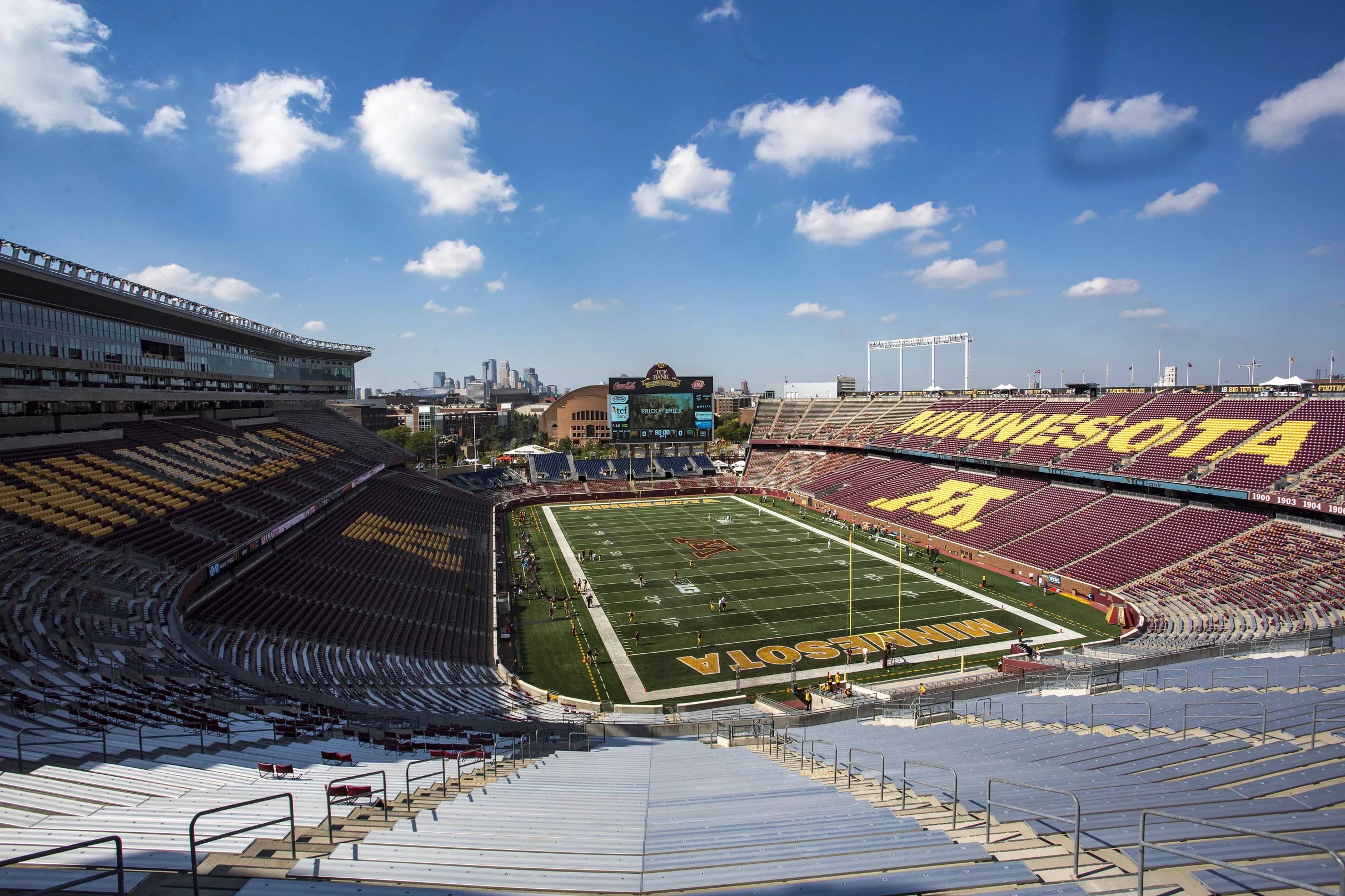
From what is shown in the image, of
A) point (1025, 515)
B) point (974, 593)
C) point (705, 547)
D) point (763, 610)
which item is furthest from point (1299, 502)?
point (705, 547)

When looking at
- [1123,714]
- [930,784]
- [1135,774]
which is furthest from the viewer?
[1123,714]

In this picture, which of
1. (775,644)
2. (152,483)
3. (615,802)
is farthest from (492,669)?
(615,802)

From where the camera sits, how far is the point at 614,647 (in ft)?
94.5

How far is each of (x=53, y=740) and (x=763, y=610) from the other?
27924mm

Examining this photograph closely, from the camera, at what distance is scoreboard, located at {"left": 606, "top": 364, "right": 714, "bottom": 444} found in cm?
6594

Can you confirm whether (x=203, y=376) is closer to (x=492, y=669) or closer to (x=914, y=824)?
(x=492, y=669)

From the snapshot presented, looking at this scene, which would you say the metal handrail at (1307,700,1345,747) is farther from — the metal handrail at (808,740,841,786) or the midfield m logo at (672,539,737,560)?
the midfield m logo at (672,539,737,560)

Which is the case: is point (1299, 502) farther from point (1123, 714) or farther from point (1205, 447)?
point (1123, 714)

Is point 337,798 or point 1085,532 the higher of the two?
point 337,798

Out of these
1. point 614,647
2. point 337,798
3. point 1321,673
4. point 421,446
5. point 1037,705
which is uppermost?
point 421,446

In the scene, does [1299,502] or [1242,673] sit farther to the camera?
[1299,502]

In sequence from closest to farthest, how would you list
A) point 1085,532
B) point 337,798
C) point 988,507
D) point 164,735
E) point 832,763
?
point 337,798, point 164,735, point 832,763, point 1085,532, point 988,507

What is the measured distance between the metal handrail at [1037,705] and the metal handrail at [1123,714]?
530 mm

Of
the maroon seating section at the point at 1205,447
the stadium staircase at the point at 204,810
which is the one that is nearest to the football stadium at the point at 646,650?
the stadium staircase at the point at 204,810
